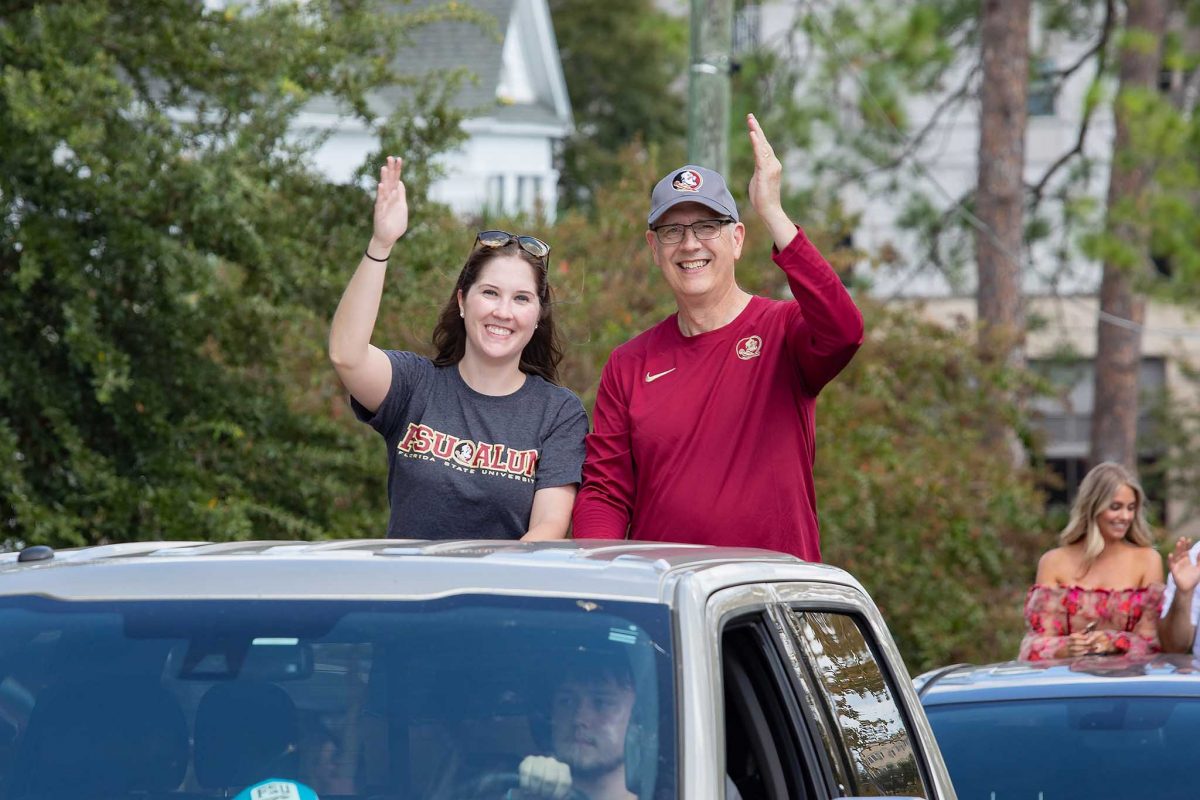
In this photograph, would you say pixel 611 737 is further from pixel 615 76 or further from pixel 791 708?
pixel 615 76

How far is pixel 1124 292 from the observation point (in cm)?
2339

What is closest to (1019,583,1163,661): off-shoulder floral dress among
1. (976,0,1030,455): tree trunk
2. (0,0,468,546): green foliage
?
(0,0,468,546): green foliage

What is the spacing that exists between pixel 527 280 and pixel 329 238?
4.75m

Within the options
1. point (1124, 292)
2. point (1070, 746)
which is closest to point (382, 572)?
point (1070, 746)

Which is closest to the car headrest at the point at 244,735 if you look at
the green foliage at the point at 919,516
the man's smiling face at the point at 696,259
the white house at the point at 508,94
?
the man's smiling face at the point at 696,259

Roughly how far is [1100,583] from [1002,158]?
12.5m

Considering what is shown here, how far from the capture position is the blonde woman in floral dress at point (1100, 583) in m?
7.99

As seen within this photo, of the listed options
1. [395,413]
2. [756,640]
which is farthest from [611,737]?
[395,413]

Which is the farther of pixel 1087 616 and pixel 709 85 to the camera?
pixel 709 85

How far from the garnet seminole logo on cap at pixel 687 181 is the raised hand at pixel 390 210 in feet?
2.31

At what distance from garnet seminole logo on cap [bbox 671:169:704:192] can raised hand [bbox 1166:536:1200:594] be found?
365 centimetres

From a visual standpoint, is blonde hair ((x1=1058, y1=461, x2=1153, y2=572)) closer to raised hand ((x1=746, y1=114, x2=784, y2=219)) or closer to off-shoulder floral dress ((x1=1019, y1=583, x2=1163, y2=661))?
off-shoulder floral dress ((x1=1019, y1=583, x2=1163, y2=661))

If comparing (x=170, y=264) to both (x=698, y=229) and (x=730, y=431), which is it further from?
(x=730, y=431)

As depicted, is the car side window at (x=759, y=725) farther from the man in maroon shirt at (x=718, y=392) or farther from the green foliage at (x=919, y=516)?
the green foliage at (x=919, y=516)
